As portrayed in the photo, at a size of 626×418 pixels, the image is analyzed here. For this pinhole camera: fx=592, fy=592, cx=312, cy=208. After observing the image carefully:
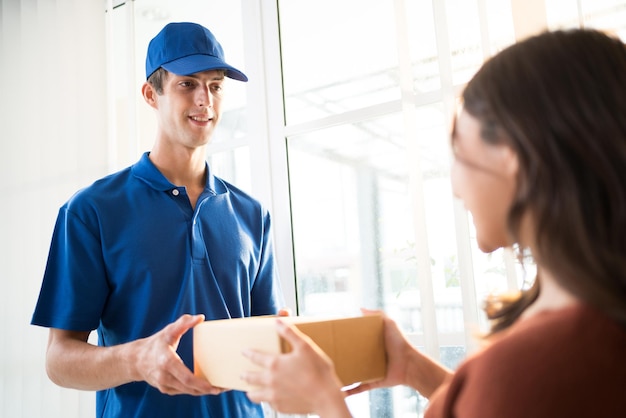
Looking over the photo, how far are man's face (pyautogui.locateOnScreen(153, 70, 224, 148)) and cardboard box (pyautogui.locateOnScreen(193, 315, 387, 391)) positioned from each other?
0.68 metres

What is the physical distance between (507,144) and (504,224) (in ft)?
0.38

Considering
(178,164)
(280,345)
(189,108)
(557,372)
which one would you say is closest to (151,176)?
(178,164)

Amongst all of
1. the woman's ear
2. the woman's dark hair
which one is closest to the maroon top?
the woman's dark hair

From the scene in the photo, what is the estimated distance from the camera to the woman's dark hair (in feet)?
2.31

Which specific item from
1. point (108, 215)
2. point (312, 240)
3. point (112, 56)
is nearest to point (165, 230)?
point (108, 215)

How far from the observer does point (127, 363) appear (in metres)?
1.28

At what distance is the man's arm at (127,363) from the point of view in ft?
3.83

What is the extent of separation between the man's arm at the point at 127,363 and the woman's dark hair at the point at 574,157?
711mm

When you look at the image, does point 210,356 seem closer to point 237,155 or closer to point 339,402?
point 339,402

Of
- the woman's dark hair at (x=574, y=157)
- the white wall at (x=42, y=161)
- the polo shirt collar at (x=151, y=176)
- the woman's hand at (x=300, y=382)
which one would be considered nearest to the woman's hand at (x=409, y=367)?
the woman's hand at (x=300, y=382)

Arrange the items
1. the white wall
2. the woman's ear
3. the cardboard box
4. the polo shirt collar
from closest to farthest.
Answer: the woman's ear
the cardboard box
the polo shirt collar
the white wall

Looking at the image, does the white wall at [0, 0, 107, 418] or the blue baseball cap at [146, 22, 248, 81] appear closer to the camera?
the blue baseball cap at [146, 22, 248, 81]

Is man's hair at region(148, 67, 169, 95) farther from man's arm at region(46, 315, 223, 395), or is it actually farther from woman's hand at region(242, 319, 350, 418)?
woman's hand at region(242, 319, 350, 418)

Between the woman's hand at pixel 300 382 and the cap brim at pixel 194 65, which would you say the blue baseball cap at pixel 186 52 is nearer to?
the cap brim at pixel 194 65
